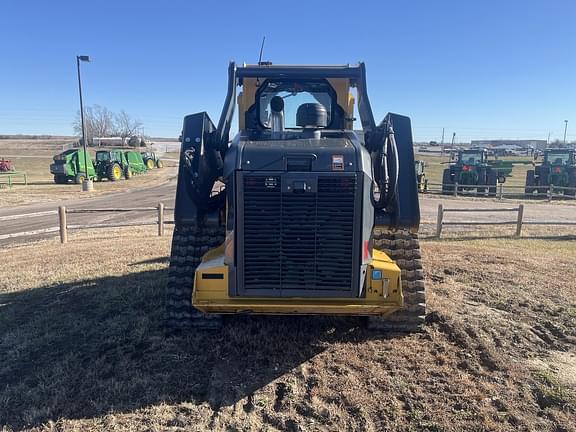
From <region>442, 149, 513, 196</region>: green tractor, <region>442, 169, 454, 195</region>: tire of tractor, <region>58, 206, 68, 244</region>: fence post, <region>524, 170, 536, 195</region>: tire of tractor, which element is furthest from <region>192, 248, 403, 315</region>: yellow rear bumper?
<region>524, 170, 536, 195</region>: tire of tractor

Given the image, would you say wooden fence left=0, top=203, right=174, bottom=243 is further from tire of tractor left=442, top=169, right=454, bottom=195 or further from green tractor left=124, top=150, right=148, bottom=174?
green tractor left=124, top=150, right=148, bottom=174

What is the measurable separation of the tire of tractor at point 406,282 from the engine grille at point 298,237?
940mm

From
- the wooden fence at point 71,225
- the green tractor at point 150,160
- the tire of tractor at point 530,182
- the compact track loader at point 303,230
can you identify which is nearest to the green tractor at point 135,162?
the green tractor at point 150,160

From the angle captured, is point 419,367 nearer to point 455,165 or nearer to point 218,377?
point 218,377

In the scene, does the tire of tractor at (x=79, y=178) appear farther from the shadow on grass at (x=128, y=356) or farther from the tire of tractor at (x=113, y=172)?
the shadow on grass at (x=128, y=356)

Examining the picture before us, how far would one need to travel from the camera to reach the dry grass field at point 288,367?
129 inches

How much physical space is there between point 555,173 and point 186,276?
947 inches

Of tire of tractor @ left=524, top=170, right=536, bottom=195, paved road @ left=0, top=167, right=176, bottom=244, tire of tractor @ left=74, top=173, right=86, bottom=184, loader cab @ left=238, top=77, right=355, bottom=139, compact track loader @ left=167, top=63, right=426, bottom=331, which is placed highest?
loader cab @ left=238, top=77, right=355, bottom=139

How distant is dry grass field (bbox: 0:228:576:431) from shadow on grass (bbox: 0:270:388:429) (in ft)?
0.05

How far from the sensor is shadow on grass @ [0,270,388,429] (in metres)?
3.49

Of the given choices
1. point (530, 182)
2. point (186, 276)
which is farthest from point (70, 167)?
point (186, 276)

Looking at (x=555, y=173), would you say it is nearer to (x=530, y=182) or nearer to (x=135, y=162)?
(x=530, y=182)

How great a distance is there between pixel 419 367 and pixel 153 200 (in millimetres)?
18400

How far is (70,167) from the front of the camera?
27.9 metres
